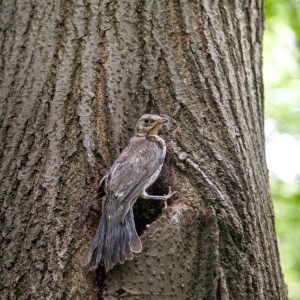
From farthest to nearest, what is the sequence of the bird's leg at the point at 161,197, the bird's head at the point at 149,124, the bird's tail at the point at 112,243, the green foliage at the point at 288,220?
the green foliage at the point at 288,220 → the bird's head at the point at 149,124 → the bird's leg at the point at 161,197 → the bird's tail at the point at 112,243

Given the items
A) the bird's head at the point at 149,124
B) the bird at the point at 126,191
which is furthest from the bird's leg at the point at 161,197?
the bird's head at the point at 149,124

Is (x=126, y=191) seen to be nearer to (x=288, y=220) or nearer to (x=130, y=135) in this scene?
(x=130, y=135)

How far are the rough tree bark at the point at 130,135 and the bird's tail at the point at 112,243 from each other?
0.23ft

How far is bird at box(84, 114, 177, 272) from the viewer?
315 centimetres

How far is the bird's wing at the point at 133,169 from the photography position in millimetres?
3486

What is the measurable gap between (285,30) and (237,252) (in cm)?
854

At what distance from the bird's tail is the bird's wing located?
82 mm

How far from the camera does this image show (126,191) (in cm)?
358

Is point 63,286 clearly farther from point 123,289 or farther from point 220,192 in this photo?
point 220,192

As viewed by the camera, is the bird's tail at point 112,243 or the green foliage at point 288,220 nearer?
the bird's tail at point 112,243

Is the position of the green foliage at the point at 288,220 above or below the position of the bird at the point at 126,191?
above

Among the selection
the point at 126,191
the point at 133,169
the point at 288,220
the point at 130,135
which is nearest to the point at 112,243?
the point at 126,191

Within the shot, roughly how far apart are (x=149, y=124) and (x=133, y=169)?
1.20ft

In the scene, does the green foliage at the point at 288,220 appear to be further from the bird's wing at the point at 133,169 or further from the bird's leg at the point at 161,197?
the bird's leg at the point at 161,197
